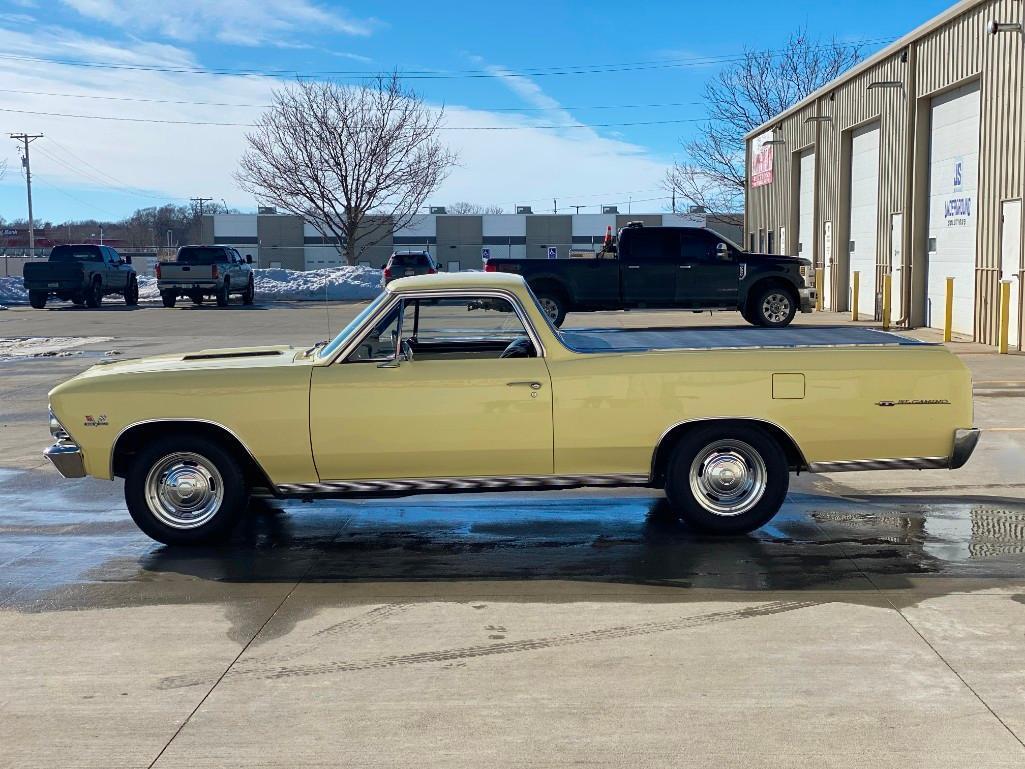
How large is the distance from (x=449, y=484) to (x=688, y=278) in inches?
608

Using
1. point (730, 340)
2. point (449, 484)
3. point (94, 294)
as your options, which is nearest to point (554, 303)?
point (730, 340)

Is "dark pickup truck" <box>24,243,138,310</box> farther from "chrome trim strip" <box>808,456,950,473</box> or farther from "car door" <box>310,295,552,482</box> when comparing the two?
"chrome trim strip" <box>808,456,950,473</box>

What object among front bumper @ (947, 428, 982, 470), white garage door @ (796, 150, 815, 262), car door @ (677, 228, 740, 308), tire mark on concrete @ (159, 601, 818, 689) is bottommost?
tire mark on concrete @ (159, 601, 818, 689)

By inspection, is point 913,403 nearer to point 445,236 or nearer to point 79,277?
point 79,277

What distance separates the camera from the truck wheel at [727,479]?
282 inches

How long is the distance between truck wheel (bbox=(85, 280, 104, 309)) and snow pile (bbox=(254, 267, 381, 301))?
8.14m

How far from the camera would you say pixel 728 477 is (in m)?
7.23

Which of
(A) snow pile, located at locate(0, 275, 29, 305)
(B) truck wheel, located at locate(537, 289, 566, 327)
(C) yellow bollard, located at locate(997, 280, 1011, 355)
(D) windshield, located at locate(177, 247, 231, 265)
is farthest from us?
(A) snow pile, located at locate(0, 275, 29, 305)

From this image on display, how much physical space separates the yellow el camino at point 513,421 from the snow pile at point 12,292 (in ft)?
123

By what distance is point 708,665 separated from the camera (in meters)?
5.04

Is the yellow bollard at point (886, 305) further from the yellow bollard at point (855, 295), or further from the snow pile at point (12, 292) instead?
the snow pile at point (12, 292)

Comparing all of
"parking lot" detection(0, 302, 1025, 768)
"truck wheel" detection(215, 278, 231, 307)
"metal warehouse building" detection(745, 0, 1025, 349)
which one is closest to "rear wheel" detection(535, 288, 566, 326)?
"metal warehouse building" detection(745, 0, 1025, 349)

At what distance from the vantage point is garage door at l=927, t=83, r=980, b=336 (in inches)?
834

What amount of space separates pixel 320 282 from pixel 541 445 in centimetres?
4441
